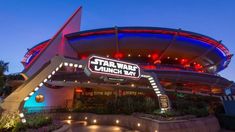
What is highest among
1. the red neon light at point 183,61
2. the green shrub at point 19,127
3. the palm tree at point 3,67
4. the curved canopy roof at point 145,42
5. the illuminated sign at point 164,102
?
the curved canopy roof at point 145,42

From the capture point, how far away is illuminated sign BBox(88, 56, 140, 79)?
43.1ft

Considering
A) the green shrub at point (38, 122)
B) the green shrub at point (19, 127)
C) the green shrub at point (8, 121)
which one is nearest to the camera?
the green shrub at point (19, 127)

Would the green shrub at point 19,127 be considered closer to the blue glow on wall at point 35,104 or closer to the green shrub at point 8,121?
the green shrub at point 8,121

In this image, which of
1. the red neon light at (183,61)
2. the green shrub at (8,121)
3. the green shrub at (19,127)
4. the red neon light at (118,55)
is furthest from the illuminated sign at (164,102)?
the red neon light at (183,61)

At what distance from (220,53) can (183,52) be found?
1108 centimetres

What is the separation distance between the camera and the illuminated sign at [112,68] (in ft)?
43.1

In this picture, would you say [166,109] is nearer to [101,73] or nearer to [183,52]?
[101,73]

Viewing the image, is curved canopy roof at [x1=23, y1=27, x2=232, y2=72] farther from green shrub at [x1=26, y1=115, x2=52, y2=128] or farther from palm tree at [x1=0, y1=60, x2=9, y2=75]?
green shrub at [x1=26, y1=115, x2=52, y2=128]

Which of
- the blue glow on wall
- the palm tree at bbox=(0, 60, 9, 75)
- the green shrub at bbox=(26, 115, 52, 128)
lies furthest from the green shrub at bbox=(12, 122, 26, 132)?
the blue glow on wall

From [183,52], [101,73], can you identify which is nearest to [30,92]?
[101,73]

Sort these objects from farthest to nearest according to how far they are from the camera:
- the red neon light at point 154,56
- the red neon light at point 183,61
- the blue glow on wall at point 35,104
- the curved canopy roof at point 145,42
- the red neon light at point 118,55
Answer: the red neon light at point 183,61, the red neon light at point 154,56, the red neon light at point 118,55, the curved canopy roof at point 145,42, the blue glow on wall at point 35,104

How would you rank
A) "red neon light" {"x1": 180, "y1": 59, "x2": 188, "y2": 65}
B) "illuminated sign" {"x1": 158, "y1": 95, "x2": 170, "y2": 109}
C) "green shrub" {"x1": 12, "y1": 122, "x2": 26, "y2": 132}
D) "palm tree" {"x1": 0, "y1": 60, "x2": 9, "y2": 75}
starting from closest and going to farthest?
1. "green shrub" {"x1": 12, "y1": 122, "x2": 26, "y2": 132}
2. "illuminated sign" {"x1": 158, "y1": 95, "x2": 170, "y2": 109}
3. "palm tree" {"x1": 0, "y1": 60, "x2": 9, "y2": 75}
4. "red neon light" {"x1": 180, "y1": 59, "x2": 188, "y2": 65}

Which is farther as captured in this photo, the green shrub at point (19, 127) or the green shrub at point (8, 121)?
the green shrub at point (8, 121)

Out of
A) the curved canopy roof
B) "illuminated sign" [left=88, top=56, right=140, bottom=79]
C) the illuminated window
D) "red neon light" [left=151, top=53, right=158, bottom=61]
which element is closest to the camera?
"illuminated sign" [left=88, top=56, right=140, bottom=79]
